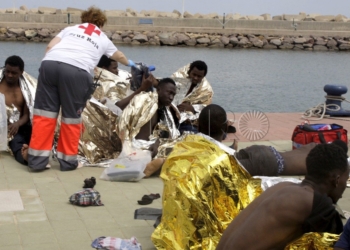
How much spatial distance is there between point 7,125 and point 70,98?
1000 mm

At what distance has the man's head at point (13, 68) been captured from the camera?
713 centimetres

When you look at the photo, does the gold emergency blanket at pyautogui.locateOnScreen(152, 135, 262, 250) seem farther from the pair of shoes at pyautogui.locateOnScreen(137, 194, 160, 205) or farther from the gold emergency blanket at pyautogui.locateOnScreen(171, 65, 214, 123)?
the gold emergency blanket at pyautogui.locateOnScreen(171, 65, 214, 123)

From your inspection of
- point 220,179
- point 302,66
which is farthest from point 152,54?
point 220,179

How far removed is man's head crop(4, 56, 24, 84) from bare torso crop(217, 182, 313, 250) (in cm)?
446

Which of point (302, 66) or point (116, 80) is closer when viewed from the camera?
point (116, 80)

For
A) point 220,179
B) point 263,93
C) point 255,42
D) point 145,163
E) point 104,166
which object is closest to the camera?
point 220,179

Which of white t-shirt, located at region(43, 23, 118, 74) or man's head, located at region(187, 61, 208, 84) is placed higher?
white t-shirt, located at region(43, 23, 118, 74)

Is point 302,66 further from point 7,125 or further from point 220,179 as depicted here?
point 220,179

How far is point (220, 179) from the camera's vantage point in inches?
167

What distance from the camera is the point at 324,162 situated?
342 cm

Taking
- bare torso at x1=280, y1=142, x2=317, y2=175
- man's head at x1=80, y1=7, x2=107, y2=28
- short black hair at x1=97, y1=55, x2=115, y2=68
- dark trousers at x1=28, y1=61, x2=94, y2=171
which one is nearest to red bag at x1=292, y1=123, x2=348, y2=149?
bare torso at x1=280, y1=142, x2=317, y2=175

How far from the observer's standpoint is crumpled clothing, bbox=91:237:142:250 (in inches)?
179

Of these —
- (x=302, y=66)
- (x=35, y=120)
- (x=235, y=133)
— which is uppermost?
(x=35, y=120)

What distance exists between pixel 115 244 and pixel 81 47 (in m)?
2.74
